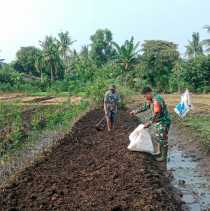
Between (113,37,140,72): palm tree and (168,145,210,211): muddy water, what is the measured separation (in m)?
27.1

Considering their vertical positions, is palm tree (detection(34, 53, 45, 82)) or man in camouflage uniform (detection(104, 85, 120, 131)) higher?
palm tree (detection(34, 53, 45, 82))

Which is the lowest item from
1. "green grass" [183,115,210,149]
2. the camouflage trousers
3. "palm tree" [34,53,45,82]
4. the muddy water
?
the muddy water

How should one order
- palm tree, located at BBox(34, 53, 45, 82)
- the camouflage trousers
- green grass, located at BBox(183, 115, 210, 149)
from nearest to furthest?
the camouflage trousers
green grass, located at BBox(183, 115, 210, 149)
palm tree, located at BBox(34, 53, 45, 82)

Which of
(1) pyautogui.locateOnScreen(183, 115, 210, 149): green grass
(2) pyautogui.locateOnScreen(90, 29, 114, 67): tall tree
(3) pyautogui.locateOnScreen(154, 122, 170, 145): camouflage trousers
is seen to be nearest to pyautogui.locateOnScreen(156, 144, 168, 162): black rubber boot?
(3) pyautogui.locateOnScreen(154, 122, 170, 145): camouflage trousers

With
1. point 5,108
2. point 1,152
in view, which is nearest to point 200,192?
point 1,152

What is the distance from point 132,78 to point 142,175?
34.0 metres

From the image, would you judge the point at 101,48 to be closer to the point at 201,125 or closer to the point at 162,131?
the point at 201,125

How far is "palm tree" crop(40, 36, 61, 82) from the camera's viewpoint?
47.7 m

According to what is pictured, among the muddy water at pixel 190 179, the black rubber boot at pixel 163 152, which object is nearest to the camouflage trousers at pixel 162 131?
the black rubber boot at pixel 163 152

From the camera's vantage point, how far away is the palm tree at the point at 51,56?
47656 millimetres

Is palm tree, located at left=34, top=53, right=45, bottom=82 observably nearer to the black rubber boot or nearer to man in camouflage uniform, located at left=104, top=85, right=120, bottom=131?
man in camouflage uniform, located at left=104, top=85, right=120, bottom=131

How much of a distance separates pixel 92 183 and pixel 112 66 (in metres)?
29.4

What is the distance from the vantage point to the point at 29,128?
16.1m

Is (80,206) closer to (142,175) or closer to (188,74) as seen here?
(142,175)
